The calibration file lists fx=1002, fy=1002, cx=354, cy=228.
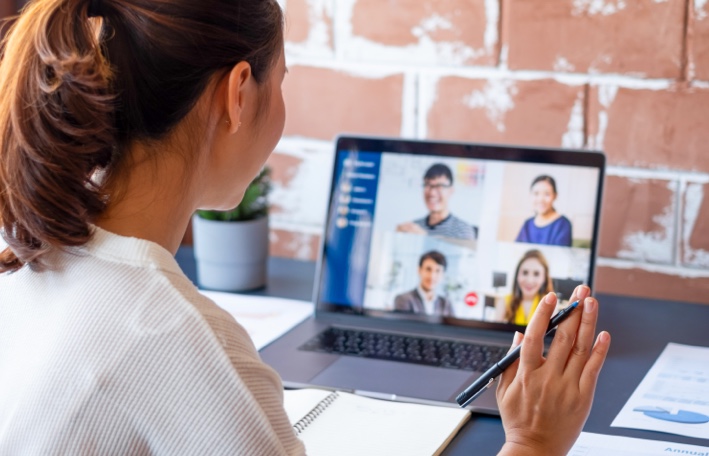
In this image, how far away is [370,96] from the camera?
163 cm

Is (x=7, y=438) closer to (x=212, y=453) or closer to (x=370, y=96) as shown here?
(x=212, y=453)

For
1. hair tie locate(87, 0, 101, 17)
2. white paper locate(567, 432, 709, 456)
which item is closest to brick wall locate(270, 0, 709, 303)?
white paper locate(567, 432, 709, 456)

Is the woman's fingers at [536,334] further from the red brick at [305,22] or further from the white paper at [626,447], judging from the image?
the red brick at [305,22]

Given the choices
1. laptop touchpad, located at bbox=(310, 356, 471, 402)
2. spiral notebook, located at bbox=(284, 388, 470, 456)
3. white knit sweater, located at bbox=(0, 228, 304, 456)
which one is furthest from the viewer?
laptop touchpad, located at bbox=(310, 356, 471, 402)

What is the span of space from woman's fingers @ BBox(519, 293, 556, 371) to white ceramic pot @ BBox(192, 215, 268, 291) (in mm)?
645

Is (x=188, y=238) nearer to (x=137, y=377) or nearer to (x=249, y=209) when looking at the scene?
(x=249, y=209)

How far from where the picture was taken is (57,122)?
0.79 m

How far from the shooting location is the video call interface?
4.32 ft

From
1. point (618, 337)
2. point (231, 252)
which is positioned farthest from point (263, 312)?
point (618, 337)

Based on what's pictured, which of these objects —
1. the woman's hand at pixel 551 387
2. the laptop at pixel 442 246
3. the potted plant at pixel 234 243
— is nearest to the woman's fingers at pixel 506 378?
the woman's hand at pixel 551 387

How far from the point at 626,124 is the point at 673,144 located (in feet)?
0.24

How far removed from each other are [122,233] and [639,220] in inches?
36.0

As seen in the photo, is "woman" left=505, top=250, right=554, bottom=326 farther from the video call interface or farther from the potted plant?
the potted plant

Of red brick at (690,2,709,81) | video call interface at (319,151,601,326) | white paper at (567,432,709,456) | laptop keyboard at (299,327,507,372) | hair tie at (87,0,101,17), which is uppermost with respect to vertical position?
red brick at (690,2,709,81)
